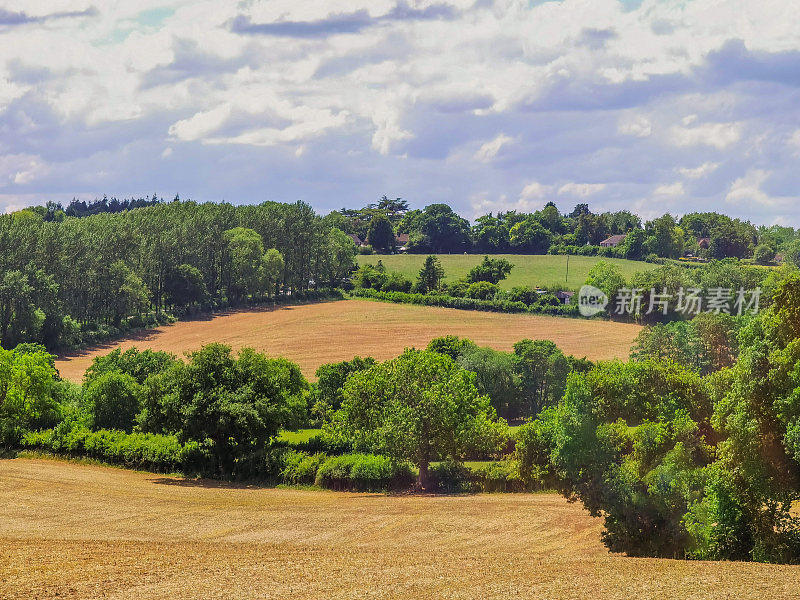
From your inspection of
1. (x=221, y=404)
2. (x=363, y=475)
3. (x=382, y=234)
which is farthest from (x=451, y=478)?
(x=382, y=234)

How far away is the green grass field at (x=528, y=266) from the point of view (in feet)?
499

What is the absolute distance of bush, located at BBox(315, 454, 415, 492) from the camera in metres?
47.2

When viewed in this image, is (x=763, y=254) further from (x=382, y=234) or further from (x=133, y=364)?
(x=133, y=364)

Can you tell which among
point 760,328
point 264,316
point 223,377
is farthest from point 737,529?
point 264,316

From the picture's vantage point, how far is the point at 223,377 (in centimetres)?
4953

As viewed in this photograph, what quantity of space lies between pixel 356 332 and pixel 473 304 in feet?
81.2

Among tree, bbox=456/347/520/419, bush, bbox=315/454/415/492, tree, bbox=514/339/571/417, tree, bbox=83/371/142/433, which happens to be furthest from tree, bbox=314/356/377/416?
bush, bbox=315/454/415/492

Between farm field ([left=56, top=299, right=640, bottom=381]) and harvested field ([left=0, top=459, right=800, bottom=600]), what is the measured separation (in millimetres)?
49218

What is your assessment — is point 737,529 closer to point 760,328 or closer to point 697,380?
point 760,328

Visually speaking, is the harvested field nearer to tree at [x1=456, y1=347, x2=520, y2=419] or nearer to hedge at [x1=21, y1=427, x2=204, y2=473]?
hedge at [x1=21, y1=427, x2=204, y2=473]

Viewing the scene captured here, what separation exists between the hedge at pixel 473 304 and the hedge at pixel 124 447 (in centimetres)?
8231

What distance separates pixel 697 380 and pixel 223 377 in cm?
2585

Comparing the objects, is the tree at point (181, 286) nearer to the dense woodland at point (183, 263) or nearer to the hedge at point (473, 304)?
the dense woodland at point (183, 263)

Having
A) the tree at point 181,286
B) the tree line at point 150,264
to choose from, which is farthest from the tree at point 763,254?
the tree at point 181,286
